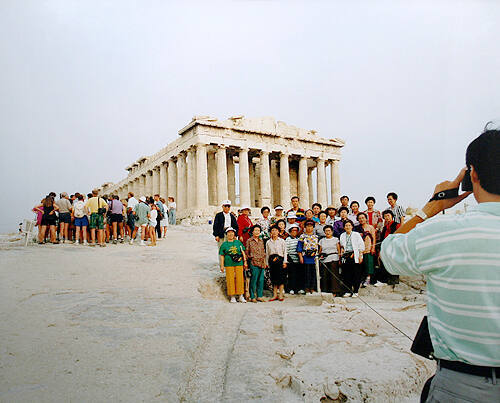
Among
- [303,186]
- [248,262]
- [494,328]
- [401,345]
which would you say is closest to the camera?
[494,328]

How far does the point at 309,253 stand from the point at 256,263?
4.56 feet

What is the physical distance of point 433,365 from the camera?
4.23 meters

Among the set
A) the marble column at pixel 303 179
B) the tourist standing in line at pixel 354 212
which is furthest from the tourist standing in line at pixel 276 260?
the marble column at pixel 303 179

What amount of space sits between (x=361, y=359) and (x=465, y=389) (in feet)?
9.04

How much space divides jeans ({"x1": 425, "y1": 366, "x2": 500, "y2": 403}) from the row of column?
88.3 feet

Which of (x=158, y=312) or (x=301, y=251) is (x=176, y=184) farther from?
(x=158, y=312)

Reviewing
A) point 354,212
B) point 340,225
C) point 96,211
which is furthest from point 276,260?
point 96,211

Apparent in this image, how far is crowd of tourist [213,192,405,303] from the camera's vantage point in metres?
8.91

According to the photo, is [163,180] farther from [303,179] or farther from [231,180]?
[303,179]

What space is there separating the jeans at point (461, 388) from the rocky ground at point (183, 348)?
2.02 metres

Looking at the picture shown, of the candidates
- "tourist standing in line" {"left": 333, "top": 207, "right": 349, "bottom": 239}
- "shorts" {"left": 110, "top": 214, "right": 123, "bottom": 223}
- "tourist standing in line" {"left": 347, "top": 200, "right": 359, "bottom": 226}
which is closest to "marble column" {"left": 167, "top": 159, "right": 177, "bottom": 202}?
"shorts" {"left": 110, "top": 214, "right": 123, "bottom": 223}

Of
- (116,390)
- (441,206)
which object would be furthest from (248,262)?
(441,206)

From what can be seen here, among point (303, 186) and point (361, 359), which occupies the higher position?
point (303, 186)

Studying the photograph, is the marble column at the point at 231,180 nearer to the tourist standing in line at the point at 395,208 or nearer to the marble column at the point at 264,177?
the marble column at the point at 264,177
